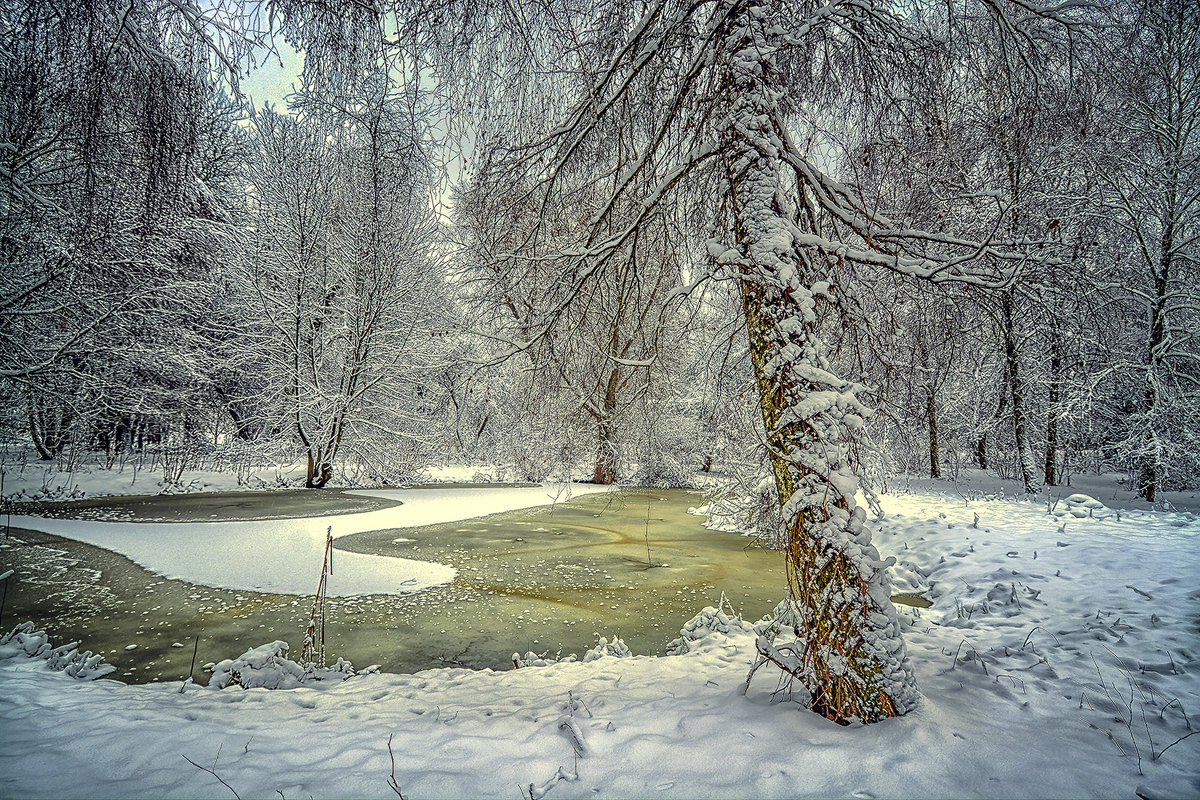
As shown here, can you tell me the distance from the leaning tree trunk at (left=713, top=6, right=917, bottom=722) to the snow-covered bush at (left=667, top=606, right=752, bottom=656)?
166 centimetres

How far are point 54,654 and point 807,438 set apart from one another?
5167 mm

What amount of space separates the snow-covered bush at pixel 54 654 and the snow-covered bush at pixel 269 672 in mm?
772

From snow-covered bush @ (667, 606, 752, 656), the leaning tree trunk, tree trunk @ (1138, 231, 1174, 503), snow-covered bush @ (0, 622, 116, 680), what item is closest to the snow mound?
tree trunk @ (1138, 231, 1174, 503)

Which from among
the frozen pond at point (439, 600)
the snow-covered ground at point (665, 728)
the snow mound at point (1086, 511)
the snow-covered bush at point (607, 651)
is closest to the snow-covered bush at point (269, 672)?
the snow-covered ground at point (665, 728)

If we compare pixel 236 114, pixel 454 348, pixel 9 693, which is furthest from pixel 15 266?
pixel 236 114

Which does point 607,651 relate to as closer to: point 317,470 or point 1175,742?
point 1175,742

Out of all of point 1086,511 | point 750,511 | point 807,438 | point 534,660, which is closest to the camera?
point 807,438

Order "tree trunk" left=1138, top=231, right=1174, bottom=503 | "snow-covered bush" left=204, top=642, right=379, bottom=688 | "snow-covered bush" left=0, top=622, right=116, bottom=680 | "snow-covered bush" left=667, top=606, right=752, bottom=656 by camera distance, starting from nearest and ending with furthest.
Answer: "snow-covered bush" left=204, top=642, right=379, bottom=688, "snow-covered bush" left=0, top=622, right=116, bottom=680, "snow-covered bush" left=667, top=606, right=752, bottom=656, "tree trunk" left=1138, top=231, right=1174, bottom=503

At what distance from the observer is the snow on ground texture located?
5.80 meters

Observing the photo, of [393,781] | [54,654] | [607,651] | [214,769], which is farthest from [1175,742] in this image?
[54,654]

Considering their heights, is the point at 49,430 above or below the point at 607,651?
above

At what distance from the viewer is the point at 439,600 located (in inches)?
213

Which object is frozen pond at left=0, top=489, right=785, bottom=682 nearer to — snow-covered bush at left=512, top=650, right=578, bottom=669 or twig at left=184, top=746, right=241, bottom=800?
snow-covered bush at left=512, top=650, right=578, bottom=669

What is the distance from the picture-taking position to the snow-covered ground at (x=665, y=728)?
6.60 feet
